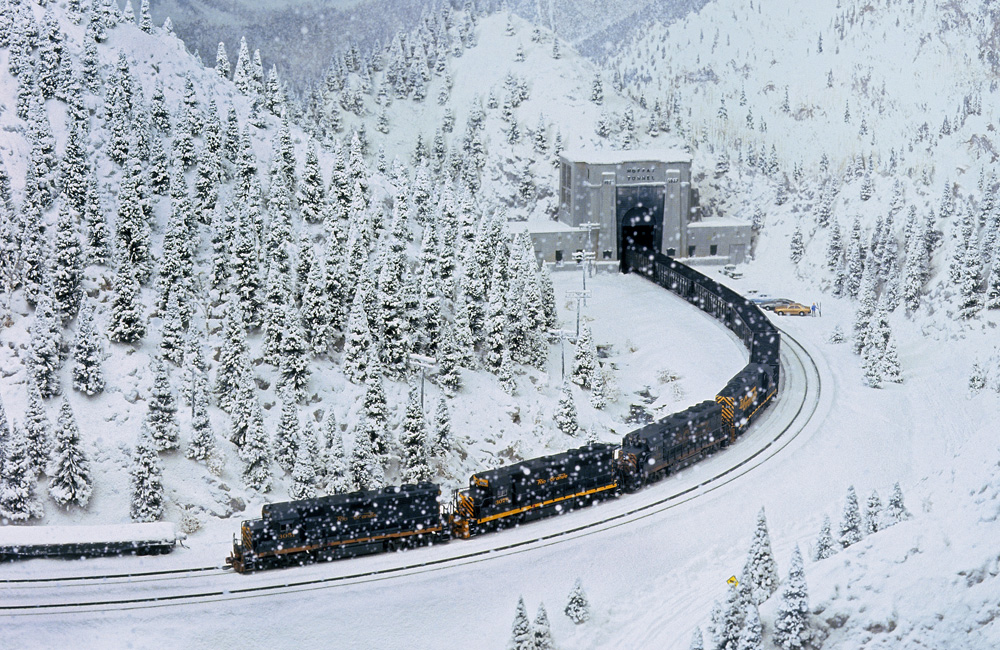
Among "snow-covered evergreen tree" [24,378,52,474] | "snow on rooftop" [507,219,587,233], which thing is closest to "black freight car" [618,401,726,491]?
"snow-covered evergreen tree" [24,378,52,474]

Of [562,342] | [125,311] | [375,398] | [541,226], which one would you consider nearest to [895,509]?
[375,398]

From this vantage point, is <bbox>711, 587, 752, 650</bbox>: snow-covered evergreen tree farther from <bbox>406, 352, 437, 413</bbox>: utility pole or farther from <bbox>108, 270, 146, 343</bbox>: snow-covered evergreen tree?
<bbox>108, 270, 146, 343</bbox>: snow-covered evergreen tree

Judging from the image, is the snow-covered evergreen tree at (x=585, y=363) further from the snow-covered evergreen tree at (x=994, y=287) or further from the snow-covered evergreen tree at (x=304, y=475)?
the snow-covered evergreen tree at (x=994, y=287)

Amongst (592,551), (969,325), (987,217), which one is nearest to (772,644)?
(592,551)

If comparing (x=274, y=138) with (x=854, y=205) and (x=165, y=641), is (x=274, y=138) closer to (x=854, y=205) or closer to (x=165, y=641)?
(x=165, y=641)

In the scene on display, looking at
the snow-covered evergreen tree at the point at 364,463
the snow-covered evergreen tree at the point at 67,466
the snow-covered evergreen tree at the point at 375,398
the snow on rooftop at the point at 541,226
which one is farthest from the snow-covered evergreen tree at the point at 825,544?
the snow on rooftop at the point at 541,226
